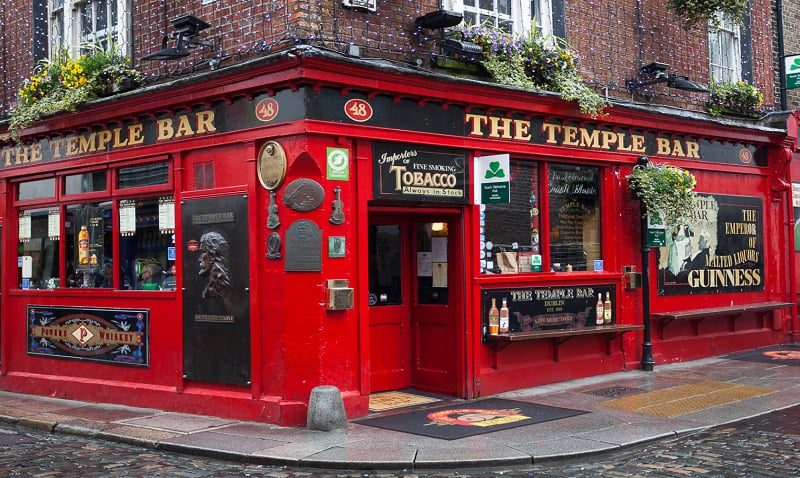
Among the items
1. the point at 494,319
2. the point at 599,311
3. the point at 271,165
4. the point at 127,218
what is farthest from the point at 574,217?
the point at 127,218

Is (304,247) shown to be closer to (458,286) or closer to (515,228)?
(458,286)

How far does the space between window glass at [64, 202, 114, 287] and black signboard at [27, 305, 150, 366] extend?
46 cm

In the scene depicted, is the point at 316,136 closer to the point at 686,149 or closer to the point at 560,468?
the point at 560,468

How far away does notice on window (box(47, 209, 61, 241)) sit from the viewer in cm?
1262

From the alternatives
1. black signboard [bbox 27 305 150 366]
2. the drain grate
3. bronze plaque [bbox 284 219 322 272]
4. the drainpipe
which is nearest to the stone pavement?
the drain grate

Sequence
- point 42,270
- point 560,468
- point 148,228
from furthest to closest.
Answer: point 42,270
point 148,228
point 560,468

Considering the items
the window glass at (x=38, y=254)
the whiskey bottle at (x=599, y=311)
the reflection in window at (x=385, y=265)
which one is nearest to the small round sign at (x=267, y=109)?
the reflection in window at (x=385, y=265)

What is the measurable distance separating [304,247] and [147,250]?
2.90 metres

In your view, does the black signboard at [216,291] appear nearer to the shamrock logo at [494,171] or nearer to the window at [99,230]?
the window at [99,230]

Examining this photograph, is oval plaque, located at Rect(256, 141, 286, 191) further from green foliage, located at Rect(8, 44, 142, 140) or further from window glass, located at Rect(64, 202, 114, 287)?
window glass, located at Rect(64, 202, 114, 287)

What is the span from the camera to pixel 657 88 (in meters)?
14.1

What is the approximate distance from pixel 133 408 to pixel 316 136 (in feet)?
14.5

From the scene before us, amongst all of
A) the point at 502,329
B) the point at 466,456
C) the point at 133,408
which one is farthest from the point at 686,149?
the point at 133,408

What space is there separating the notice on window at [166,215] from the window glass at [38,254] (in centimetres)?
251
